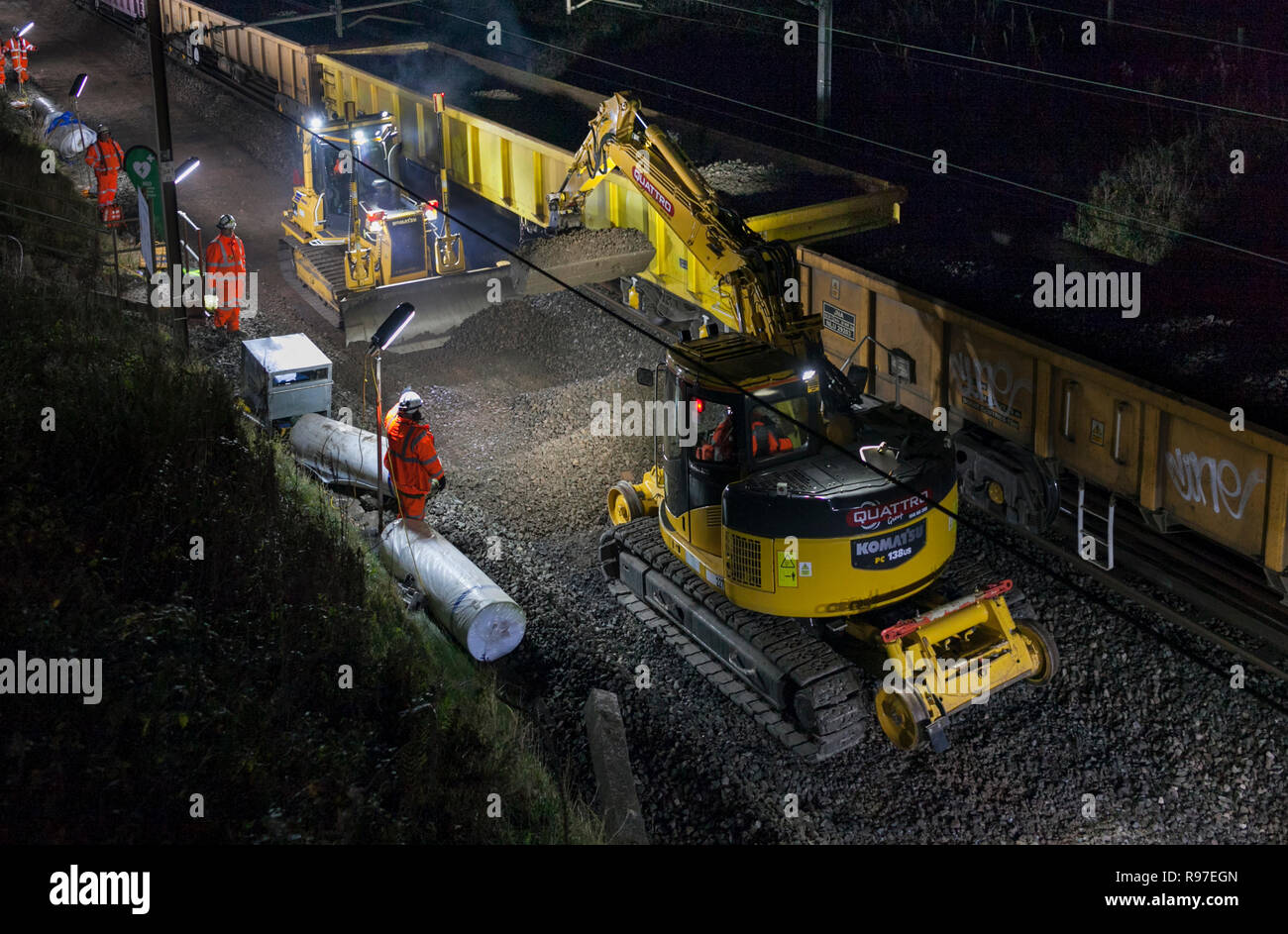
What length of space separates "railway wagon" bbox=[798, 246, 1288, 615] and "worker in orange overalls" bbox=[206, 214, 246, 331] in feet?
21.5

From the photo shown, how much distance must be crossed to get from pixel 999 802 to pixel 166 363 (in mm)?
6908

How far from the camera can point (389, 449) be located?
10117 mm

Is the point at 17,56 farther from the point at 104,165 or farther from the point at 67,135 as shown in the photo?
the point at 104,165

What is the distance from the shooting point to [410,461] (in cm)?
998

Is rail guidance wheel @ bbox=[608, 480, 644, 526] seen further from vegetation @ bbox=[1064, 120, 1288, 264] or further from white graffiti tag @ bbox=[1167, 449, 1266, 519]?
vegetation @ bbox=[1064, 120, 1288, 264]

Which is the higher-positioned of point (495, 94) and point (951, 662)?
point (495, 94)

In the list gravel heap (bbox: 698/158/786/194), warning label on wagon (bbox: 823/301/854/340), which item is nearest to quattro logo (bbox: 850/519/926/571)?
warning label on wagon (bbox: 823/301/854/340)

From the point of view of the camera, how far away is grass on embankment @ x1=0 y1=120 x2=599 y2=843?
6168 mm

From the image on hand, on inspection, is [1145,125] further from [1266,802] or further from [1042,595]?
[1266,802]
